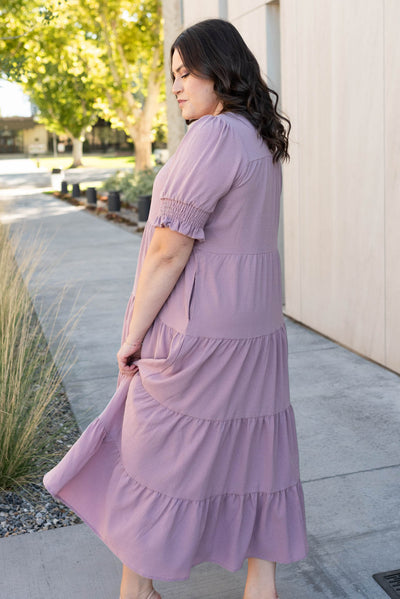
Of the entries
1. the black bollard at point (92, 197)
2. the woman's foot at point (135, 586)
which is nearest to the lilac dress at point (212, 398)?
the woman's foot at point (135, 586)

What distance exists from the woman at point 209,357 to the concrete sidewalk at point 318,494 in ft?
1.68

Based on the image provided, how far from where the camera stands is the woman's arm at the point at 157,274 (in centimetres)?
230

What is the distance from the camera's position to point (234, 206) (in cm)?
232

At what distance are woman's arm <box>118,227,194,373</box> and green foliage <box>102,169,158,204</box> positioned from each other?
57.5 feet

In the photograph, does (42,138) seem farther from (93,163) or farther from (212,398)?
(212,398)

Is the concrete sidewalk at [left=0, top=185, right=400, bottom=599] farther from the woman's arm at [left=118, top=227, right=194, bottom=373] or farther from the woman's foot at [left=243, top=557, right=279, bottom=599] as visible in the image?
the woman's arm at [left=118, top=227, right=194, bottom=373]

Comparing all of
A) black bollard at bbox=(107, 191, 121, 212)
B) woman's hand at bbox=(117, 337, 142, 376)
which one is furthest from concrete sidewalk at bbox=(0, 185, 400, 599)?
black bollard at bbox=(107, 191, 121, 212)

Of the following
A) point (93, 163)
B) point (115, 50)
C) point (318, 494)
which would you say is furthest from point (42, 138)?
point (318, 494)

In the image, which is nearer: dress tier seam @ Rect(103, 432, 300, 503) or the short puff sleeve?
the short puff sleeve

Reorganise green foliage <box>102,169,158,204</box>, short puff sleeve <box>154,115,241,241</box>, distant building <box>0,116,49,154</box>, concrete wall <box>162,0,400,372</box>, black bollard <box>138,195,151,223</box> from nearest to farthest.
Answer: short puff sleeve <box>154,115,241,241</box> < concrete wall <box>162,0,400,372</box> < black bollard <box>138,195,151,223</box> < green foliage <box>102,169,158,204</box> < distant building <box>0,116,49,154</box>

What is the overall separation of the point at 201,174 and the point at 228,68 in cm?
34

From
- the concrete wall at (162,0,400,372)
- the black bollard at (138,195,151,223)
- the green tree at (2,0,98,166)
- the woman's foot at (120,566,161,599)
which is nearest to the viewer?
the woman's foot at (120,566,161,599)

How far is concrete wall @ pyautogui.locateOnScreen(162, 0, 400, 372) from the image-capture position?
5.39 metres

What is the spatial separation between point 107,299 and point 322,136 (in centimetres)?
315
